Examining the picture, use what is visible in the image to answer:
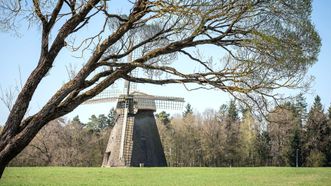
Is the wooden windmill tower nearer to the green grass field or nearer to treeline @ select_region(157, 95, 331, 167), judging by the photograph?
the green grass field

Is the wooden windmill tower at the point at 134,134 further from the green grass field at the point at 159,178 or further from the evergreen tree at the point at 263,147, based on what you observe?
the evergreen tree at the point at 263,147

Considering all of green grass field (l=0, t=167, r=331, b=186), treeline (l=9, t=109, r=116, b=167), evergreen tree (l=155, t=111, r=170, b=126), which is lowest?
green grass field (l=0, t=167, r=331, b=186)

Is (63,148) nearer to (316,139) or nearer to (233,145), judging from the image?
(233,145)

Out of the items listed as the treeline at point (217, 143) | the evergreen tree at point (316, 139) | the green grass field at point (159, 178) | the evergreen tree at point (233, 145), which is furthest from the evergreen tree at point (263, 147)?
the green grass field at point (159, 178)

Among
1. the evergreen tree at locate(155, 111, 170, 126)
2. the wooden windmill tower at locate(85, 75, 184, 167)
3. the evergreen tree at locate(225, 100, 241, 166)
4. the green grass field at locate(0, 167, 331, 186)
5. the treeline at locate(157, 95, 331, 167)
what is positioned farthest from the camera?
the evergreen tree at locate(155, 111, 170, 126)

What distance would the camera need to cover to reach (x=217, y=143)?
7900cm

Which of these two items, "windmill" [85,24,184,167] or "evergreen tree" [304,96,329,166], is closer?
"windmill" [85,24,184,167]

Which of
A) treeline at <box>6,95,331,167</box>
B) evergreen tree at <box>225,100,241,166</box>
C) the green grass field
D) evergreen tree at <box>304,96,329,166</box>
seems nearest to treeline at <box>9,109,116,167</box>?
treeline at <box>6,95,331,167</box>

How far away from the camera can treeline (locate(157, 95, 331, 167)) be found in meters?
69.1

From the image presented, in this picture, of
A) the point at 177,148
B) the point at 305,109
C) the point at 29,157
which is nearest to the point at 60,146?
the point at 29,157

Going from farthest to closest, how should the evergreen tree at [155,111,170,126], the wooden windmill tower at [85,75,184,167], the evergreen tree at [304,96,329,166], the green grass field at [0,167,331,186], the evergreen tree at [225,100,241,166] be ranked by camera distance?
1. the evergreen tree at [155,111,170,126]
2. the evergreen tree at [225,100,241,166]
3. the evergreen tree at [304,96,329,166]
4. the wooden windmill tower at [85,75,184,167]
5. the green grass field at [0,167,331,186]

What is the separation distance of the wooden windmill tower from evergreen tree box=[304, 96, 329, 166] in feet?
96.2

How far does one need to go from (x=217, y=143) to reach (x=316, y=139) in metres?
18.0

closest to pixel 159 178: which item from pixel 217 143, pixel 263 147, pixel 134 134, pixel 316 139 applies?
pixel 134 134
